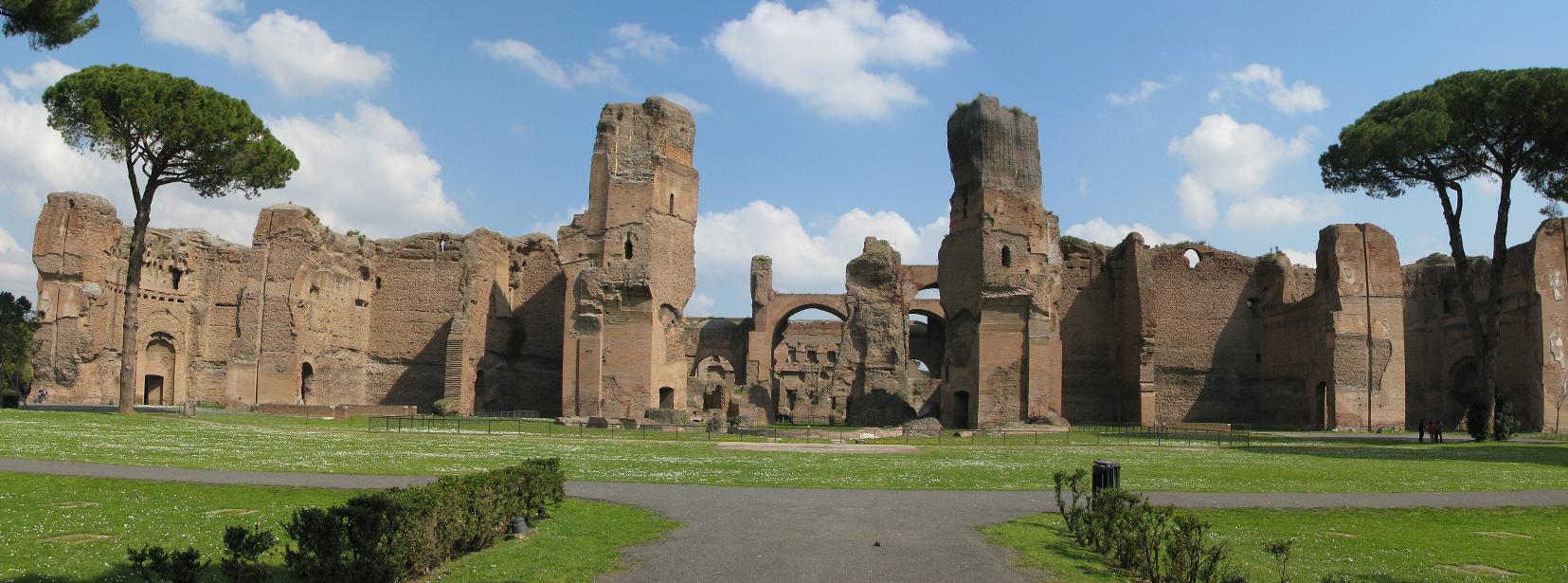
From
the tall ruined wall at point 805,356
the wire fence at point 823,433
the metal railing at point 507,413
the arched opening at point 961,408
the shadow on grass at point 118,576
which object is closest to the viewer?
the shadow on grass at point 118,576

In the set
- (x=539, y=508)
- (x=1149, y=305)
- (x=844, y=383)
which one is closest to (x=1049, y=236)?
(x=1149, y=305)

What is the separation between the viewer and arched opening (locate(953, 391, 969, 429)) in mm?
32719

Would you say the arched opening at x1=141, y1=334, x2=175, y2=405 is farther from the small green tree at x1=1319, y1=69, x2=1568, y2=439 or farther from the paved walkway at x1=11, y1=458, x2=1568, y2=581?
the small green tree at x1=1319, y1=69, x2=1568, y2=439

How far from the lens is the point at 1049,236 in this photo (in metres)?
36.1

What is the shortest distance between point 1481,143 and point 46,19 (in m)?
30.3

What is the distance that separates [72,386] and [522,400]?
44.7 feet

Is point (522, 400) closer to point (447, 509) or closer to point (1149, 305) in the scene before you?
point (1149, 305)

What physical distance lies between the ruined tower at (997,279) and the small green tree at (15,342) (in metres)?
36.1

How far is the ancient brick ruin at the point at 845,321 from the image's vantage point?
105 feet

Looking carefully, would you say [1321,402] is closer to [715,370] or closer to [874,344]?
[874,344]

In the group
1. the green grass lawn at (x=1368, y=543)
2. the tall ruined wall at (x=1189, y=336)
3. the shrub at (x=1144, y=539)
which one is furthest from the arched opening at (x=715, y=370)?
the shrub at (x=1144, y=539)

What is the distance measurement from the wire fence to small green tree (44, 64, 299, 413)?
6.92 metres

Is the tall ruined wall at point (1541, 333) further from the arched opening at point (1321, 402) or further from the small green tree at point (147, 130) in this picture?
the small green tree at point (147, 130)

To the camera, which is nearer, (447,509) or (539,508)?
(447,509)
